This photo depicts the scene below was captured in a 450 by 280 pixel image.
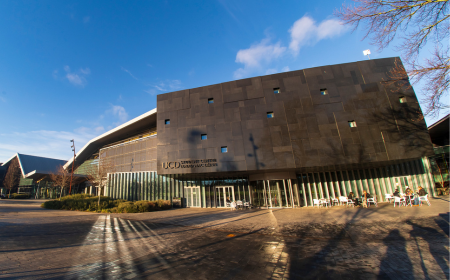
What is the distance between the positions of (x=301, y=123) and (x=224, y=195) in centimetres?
1133

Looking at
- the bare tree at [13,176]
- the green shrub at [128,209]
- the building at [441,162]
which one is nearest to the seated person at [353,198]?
the building at [441,162]

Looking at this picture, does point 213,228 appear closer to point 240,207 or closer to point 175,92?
point 240,207

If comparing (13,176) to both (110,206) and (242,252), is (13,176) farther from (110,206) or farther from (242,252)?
(242,252)

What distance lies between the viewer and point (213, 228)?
10.6 metres

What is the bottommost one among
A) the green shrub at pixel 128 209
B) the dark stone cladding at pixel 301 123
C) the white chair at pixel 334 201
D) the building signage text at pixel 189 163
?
the white chair at pixel 334 201

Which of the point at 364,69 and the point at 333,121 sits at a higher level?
the point at 364,69

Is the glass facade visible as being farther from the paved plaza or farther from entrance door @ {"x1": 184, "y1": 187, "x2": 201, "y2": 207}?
the paved plaza

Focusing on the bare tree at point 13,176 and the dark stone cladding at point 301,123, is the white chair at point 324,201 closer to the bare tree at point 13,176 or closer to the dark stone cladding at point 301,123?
the dark stone cladding at point 301,123

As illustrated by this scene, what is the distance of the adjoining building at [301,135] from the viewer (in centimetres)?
1484

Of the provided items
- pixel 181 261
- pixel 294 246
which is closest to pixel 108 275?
pixel 181 261

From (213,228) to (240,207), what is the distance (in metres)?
8.94

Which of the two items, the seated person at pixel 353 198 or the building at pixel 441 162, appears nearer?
the seated person at pixel 353 198

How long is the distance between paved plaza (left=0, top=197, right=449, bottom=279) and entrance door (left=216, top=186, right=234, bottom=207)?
10.7 metres

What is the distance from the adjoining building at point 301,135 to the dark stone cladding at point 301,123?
0.08m
